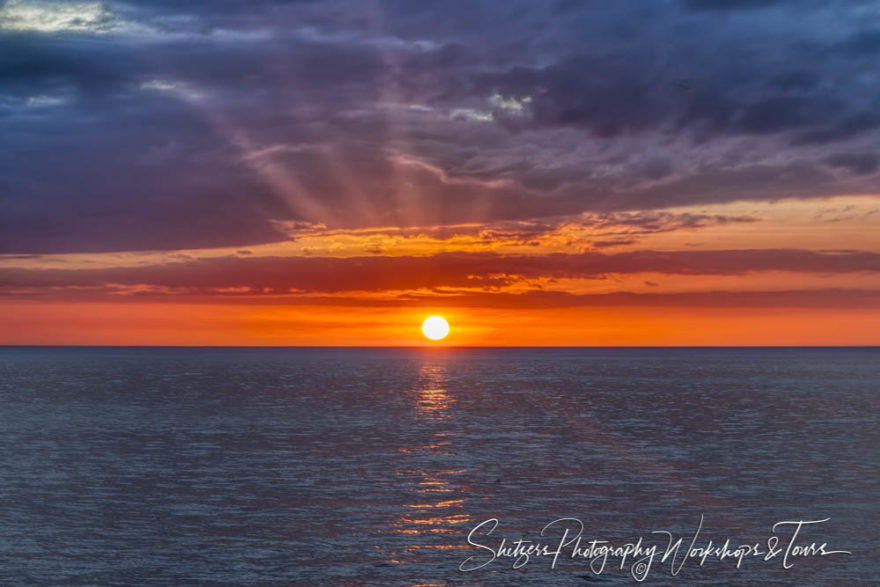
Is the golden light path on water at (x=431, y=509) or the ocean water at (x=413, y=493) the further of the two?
the golden light path on water at (x=431, y=509)

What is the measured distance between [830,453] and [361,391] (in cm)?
8681

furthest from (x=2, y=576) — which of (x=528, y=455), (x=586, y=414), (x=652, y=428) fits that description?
(x=586, y=414)

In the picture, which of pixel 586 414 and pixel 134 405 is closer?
pixel 586 414

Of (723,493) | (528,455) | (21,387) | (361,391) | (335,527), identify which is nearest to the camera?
(335,527)

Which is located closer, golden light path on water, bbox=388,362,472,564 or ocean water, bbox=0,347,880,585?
ocean water, bbox=0,347,880,585

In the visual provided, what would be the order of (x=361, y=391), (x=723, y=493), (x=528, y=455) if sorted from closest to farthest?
1. (x=723, y=493)
2. (x=528, y=455)
3. (x=361, y=391)

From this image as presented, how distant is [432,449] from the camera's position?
204 ft

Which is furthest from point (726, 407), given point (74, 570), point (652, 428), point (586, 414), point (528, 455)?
point (74, 570)

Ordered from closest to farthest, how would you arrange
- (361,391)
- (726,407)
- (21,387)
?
(726,407) → (361,391) → (21,387)

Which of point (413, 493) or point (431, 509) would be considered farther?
point (413, 493)

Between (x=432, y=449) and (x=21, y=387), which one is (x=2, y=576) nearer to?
(x=432, y=449)

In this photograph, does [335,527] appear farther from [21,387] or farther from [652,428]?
[21,387]

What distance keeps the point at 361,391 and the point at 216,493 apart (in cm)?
9353

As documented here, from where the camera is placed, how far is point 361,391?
13738cm
